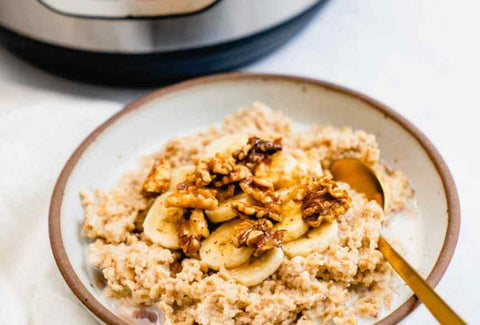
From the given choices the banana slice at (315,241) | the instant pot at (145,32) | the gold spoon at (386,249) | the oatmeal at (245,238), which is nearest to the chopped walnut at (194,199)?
the oatmeal at (245,238)

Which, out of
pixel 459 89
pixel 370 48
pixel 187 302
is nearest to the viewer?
pixel 187 302

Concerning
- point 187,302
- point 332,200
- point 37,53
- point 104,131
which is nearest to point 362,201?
point 332,200

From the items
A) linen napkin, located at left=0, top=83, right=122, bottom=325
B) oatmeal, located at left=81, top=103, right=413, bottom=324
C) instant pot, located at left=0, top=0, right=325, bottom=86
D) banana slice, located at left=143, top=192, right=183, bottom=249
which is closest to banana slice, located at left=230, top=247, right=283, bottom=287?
oatmeal, located at left=81, top=103, right=413, bottom=324

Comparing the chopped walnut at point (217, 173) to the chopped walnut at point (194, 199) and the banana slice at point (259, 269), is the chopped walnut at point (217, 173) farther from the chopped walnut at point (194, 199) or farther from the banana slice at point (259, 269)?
the banana slice at point (259, 269)

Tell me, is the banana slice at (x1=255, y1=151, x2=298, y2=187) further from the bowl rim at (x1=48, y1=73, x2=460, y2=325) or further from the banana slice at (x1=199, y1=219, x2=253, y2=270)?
the bowl rim at (x1=48, y1=73, x2=460, y2=325)

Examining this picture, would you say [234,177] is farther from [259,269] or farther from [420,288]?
[420,288]

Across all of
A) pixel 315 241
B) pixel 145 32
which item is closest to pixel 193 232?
pixel 315 241

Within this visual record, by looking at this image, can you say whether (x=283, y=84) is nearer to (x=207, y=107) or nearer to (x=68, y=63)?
(x=207, y=107)
